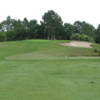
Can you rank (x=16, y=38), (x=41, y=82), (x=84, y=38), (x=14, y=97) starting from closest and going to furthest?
(x=14, y=97) → (x=41, y=82) → (x=84, y=38) → (x=16, y=38)

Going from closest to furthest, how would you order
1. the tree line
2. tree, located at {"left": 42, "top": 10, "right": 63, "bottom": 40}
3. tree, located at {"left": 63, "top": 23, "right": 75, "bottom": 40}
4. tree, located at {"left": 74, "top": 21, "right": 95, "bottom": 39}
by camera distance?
1. the tree line
2. tree, located at {"left": 42, "top": 10, "right": 63, "bottom": 40}
3. tree, located at {"left": 63, "top": 23, "right": 75, "bottom": 40}
4. tree, located at {"left": 74, "top": 21, "right": 95, "bottom": 39}

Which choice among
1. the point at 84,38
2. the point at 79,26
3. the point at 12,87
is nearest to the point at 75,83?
the point at 12,87

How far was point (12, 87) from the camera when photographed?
6113 millimetres

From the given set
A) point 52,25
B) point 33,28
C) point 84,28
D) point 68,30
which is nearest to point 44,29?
point 52,25

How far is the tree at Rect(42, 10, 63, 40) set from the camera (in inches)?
2714

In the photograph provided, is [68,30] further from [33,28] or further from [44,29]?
[33,28]

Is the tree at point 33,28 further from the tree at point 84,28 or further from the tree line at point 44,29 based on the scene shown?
the tree at point 84,28

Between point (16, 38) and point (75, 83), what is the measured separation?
201 feet

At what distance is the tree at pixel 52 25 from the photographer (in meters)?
68.9

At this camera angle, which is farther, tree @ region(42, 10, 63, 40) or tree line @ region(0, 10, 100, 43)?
tree @ region(42, 10, 63, 40)

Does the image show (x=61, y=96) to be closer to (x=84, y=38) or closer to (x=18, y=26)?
(x=84, y=38)

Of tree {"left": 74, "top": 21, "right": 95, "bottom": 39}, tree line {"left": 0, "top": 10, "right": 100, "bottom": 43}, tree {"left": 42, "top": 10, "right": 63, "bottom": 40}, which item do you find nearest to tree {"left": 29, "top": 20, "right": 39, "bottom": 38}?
tree line {"left": 0, "top": 10, "right": 100, "bottom": 43}

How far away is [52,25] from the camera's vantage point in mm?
68938

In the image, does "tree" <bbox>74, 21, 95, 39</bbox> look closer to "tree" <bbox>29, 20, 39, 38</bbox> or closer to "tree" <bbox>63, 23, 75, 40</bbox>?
"tree" <bbox>63, 23, 75, 40</bbox>
